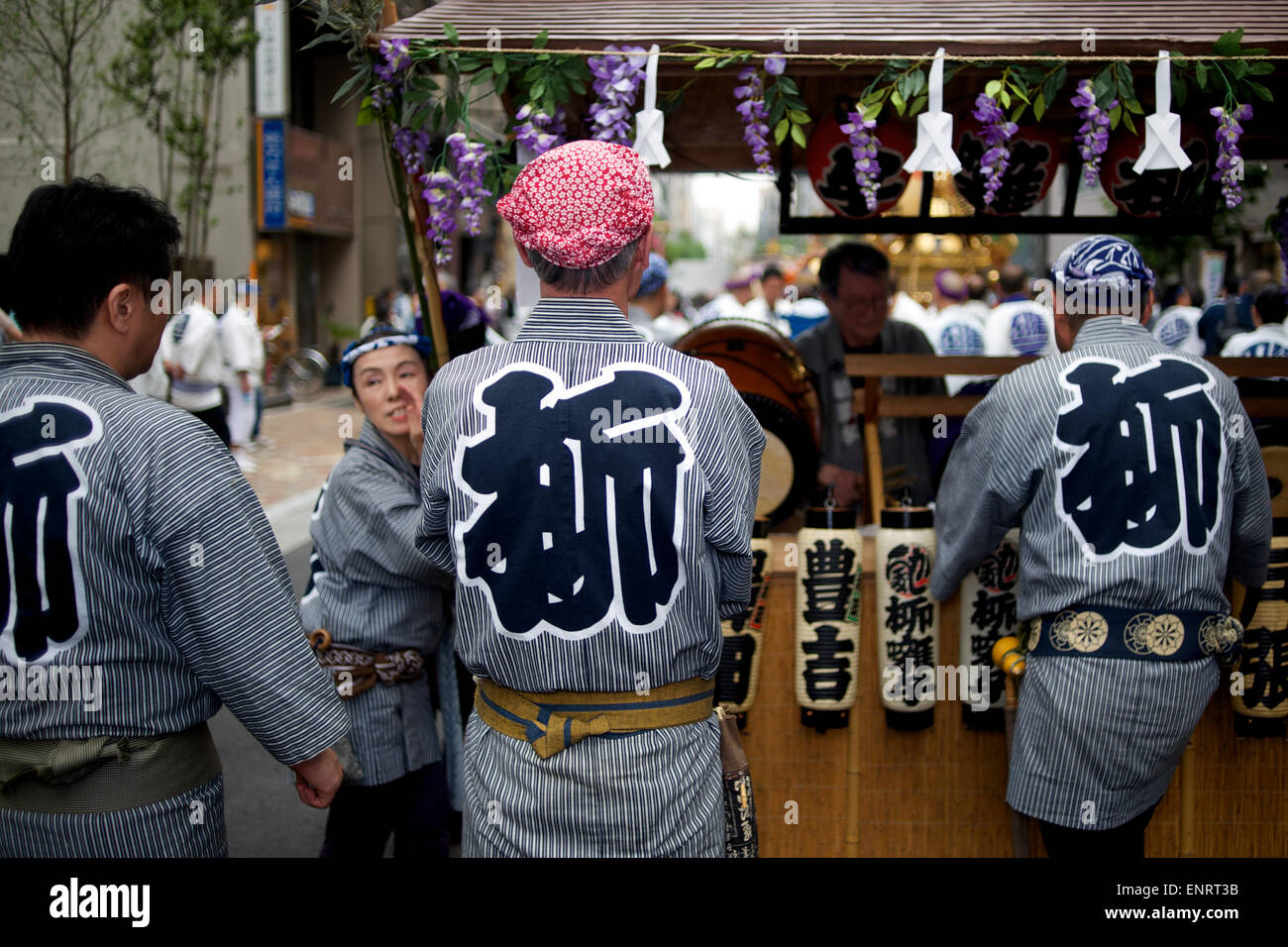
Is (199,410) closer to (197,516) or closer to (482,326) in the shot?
(482,326)

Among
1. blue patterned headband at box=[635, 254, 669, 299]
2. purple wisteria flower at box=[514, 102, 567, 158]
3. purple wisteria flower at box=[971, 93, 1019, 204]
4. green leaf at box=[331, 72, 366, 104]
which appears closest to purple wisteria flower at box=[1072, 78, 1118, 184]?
purple wisteria flower at box=[971, 93, 1019, 204]

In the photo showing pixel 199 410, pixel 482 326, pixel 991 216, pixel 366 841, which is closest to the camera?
pixel 366 841

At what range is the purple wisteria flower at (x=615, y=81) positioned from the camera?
3217mm

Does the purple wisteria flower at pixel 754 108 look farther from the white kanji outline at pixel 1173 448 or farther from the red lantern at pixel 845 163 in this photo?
the white kanji outline at pixel 1173 448

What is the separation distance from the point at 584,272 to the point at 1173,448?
5.34 ft

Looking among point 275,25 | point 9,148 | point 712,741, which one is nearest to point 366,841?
point 712,741

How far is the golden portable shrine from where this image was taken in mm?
3238

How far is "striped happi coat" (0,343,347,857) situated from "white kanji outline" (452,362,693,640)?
453 mm

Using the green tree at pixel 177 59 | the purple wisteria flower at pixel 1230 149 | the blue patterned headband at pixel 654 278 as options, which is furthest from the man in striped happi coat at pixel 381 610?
the green tree at pixel 177 59

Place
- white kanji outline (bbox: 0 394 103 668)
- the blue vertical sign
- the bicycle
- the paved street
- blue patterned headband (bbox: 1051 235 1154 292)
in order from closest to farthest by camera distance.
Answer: white kanji outline (bbox: 0 394 103 668)
blue patterned headband (bbox: 1051 235 1154 292)
the paved street
the blue vertical sign
the bicycle

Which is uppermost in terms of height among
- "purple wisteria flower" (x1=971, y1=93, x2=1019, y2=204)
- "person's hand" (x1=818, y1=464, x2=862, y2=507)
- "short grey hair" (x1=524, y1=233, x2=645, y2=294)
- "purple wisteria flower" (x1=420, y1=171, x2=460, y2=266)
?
"purple wisteria flower" (x1=971, y1=93, x2=1019, y2=204)

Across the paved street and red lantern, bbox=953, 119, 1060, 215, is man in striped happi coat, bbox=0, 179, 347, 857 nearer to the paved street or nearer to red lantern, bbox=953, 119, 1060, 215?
the paved street
